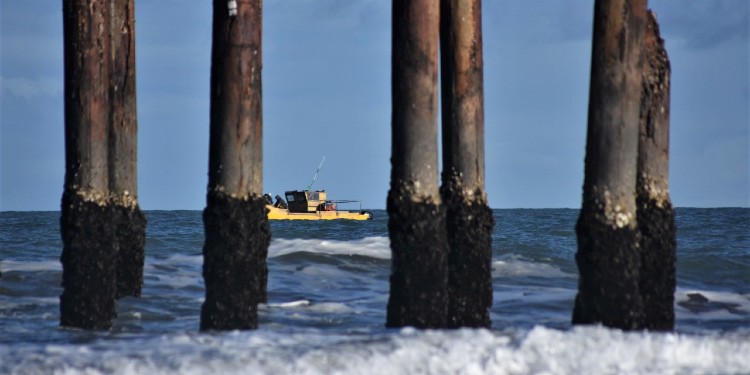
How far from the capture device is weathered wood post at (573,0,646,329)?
735 cm

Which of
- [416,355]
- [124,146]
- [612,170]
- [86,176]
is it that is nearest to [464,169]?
[612,170]

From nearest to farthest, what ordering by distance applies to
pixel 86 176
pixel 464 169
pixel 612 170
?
1. pixel 612 170
2. pixel 86 176
3. pixel 464 169

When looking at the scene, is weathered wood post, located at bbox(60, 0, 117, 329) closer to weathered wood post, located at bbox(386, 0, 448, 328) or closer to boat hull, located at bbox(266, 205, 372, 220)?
weathered wood post, located at bbox(386, 0, 448, 328)

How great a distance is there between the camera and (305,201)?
188 feet

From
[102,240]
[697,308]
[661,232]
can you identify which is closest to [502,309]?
[697,308]

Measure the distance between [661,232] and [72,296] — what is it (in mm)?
4894

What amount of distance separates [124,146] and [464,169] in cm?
425

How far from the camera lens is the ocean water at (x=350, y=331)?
692 centimetres

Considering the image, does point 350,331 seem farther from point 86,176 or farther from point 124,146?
point 124,146

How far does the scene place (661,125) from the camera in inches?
327

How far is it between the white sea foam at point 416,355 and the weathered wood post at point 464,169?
53.7 inches

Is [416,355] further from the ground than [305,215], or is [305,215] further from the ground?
[305,215]

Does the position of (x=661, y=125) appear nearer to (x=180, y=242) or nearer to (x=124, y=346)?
(x=124, y=346)

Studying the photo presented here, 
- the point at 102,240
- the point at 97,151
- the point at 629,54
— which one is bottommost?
the point at 102,240
